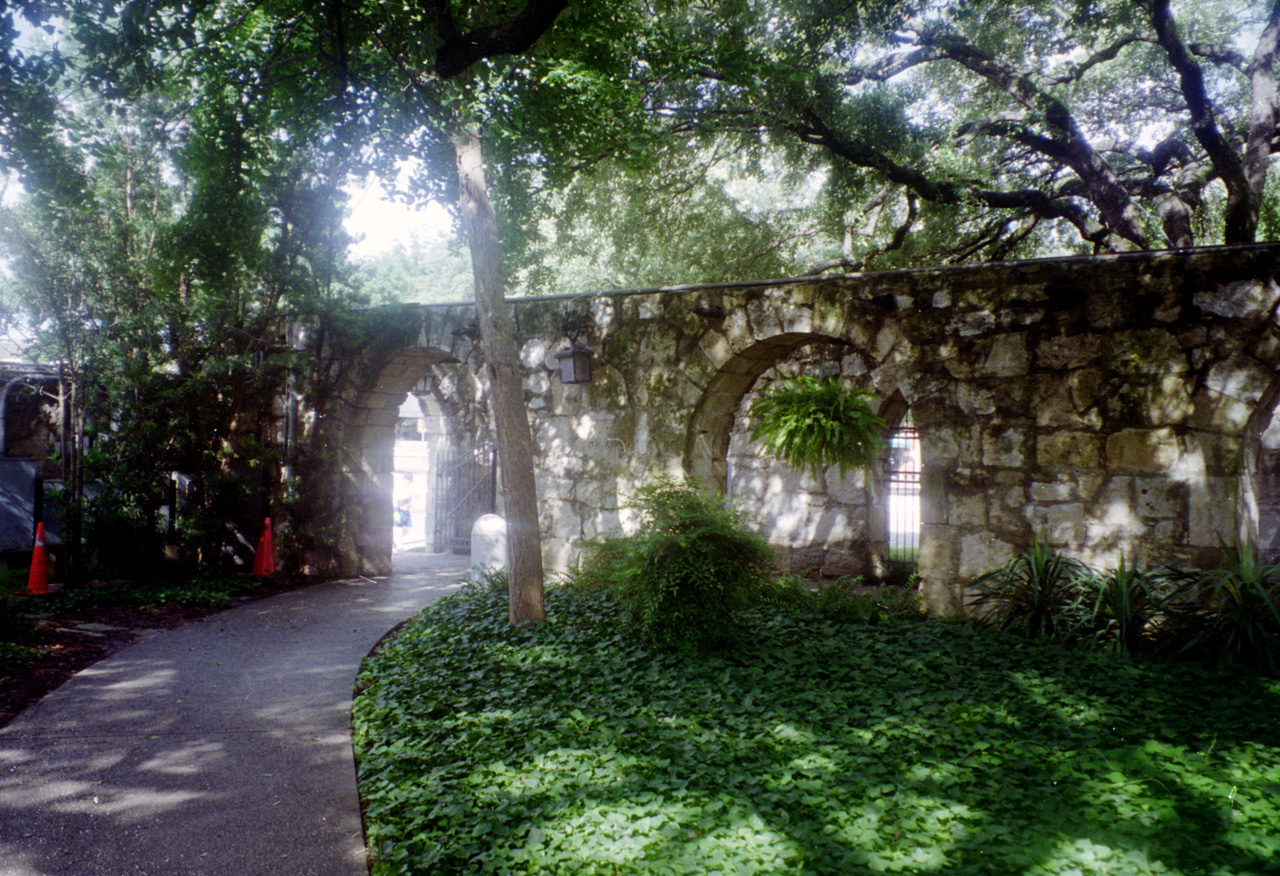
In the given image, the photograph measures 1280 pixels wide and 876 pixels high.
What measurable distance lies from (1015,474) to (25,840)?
18.4 feet

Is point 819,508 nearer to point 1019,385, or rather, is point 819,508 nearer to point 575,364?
point 575,364

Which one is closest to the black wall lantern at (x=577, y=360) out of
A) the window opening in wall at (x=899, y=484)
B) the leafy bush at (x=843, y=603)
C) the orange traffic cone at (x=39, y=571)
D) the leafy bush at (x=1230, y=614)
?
the leafy bush at (x=843, y=603)

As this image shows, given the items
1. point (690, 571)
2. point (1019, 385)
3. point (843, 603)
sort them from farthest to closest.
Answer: point (843, 603) → point (1019, 385) → point (690, 571)

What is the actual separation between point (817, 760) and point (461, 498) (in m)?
8.97

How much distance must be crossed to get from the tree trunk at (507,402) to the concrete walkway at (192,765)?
49.3 inches

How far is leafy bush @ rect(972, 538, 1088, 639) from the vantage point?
4.78 m

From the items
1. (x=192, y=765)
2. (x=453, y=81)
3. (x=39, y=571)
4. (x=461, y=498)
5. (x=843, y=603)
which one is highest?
(x=453, y=81)

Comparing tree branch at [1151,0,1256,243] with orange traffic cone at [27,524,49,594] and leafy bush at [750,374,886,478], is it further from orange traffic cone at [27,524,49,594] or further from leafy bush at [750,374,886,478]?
orange traffic cone at [27,524,49,594]

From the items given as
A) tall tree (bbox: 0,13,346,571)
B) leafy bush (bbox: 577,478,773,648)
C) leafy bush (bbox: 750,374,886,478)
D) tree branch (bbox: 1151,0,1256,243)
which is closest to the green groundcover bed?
leafy bush (bbox: 577,478,773,648)

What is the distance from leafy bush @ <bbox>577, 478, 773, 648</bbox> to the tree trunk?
935mm

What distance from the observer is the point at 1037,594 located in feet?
16.1

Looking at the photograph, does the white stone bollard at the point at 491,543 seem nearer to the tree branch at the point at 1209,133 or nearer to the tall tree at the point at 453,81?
the tall tree at the point at 453,81

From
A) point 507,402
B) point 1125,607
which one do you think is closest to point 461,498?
point 507,402

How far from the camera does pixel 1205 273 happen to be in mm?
4715
